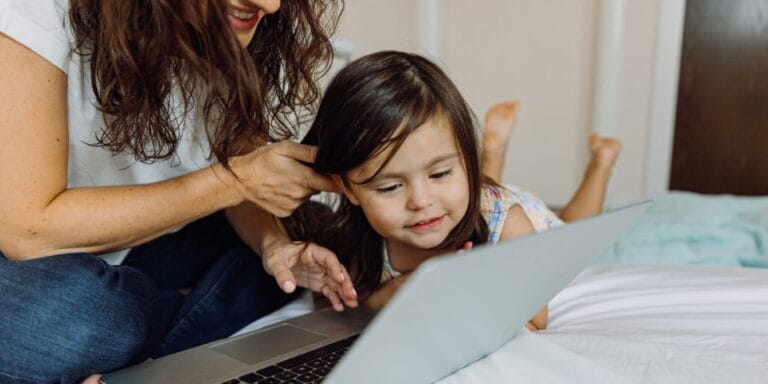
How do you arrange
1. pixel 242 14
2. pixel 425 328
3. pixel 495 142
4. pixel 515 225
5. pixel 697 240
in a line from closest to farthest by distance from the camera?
1. pixel 425 328
2. pixel 242 14
3. pixel 515 225
4. pixel 697 240
5. pixel 495 142

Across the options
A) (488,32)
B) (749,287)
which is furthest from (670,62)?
(749,287)

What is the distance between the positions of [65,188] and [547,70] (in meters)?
1.85

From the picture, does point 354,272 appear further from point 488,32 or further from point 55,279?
point 488,32

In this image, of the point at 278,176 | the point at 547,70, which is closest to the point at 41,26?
the point at 278,176

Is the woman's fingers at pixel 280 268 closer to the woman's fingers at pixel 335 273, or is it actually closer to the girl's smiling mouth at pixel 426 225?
the woman's fingers at pixel 335 273

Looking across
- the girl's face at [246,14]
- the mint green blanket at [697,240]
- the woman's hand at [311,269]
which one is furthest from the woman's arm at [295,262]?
the mint green blanket at [697,240]

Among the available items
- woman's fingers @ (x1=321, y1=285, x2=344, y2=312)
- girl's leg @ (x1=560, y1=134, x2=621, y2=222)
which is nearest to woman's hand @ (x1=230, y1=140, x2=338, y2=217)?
woman's fingers @ (x1=321, y1=285, x2=344, y2=312)

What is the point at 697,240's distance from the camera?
1.23 metres

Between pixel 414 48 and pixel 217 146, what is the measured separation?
4.67ft

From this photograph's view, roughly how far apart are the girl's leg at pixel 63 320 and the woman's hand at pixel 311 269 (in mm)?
180

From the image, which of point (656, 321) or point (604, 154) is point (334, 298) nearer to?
point (656, 321)

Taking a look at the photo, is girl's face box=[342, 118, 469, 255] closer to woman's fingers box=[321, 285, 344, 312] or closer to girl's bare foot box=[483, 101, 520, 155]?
woman's fingers box=[321, 285, 344, 312]

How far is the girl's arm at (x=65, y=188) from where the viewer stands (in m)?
0.62

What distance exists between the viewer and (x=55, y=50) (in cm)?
64
